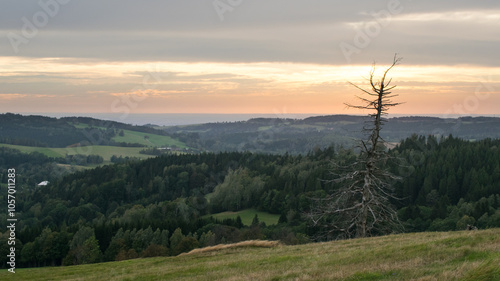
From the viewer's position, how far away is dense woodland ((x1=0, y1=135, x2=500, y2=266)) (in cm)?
7788

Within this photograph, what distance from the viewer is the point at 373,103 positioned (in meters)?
30.4

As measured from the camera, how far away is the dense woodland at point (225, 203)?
255 ft

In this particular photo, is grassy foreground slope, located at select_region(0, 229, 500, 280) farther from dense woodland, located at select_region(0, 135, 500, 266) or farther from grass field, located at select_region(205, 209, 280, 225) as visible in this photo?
grass field, located at select_region(205, 209, 280, 225)

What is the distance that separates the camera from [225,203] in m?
138

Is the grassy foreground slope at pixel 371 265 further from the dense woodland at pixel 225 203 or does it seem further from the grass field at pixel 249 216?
the grass field at pixel 249 216

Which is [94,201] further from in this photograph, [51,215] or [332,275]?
[332,275]

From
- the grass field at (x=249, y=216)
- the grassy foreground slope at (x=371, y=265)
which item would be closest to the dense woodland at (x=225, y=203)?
the grass field at (x=249, y=216)

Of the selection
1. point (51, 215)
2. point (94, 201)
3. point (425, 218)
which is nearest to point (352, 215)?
point (425, 218)

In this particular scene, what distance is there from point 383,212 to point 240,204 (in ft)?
355

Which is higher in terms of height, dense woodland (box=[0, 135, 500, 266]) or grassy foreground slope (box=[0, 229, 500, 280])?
grassy foreground slope (box=[0, 229, 500, 280])

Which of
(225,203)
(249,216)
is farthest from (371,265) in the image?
(225,203)

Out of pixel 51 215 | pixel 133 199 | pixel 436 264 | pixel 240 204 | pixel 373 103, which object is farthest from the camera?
pixel 133 199

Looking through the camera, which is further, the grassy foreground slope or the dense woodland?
the dense woodland

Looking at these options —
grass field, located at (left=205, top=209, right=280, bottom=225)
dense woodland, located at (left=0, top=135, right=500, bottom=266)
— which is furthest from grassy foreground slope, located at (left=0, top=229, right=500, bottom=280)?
grass field, located at (left=205, top=209, right=280, bottom=225)
